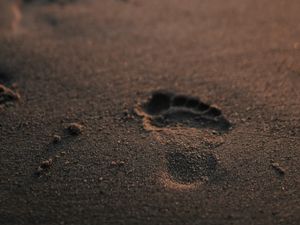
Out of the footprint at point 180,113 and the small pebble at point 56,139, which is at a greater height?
the footprint at point 180,113

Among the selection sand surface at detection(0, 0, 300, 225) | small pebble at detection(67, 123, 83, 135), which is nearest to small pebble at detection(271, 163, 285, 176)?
sand surface at detection(0, 0, 300, 225)

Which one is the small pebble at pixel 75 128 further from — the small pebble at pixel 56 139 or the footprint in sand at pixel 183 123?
the footprint in sand at pixel 183 123

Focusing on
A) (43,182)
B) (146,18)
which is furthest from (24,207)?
(146,18)

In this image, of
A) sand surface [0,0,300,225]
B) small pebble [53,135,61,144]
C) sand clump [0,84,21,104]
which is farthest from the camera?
sand clump [0,84,21,104]

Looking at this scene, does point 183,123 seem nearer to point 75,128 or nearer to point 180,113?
point 180,113

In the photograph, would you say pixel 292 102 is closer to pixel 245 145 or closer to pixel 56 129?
pixel 245 145

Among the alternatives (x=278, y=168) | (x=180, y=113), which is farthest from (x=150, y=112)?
(x=278, y=168)

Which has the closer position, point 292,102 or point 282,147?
point 282,147

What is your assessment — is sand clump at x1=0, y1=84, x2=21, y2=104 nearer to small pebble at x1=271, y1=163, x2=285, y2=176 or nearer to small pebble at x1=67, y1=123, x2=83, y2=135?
small pebble at x1=67, y1=123, x2=83, y2=135

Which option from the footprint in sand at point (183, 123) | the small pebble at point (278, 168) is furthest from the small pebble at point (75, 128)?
the small pebble at point (278, 168)
